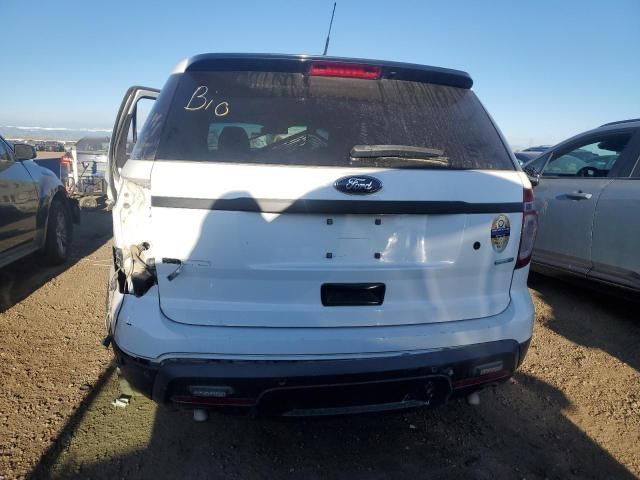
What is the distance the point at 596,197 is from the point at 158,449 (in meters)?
3.99

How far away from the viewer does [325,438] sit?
98.3 inches

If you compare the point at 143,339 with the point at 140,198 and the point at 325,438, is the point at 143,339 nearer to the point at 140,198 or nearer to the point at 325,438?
the point at 140,198

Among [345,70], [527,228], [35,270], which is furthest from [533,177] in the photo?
[35,270]

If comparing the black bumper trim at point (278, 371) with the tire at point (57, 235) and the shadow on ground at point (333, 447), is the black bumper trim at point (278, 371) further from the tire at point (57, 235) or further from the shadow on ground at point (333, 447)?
the tire at point (57, 235)

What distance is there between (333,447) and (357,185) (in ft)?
4.77

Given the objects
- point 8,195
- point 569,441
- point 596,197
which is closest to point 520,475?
point 569,441

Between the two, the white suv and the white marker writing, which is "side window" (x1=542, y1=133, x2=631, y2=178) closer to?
the white suv

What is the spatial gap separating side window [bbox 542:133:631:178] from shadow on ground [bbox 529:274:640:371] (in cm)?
111

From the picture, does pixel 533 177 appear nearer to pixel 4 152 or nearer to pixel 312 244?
pixel 312 244

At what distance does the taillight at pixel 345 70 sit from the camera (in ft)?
6.62

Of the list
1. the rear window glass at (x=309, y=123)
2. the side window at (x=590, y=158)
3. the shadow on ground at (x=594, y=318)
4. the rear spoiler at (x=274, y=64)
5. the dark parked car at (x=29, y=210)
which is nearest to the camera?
the rear window glass at (x=309, y=123)

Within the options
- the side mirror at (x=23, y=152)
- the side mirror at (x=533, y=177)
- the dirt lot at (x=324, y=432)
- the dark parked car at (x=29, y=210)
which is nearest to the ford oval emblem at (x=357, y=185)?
the dirt lot at (x=324, y=432)

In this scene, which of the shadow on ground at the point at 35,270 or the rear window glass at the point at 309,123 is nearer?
the rear window glass at the point at 309,123

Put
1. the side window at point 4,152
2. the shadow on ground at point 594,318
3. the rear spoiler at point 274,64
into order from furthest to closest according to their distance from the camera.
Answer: the side window at point 4,152
the shadow on ground at point 594,318
the rear spoiler at point 274,64
